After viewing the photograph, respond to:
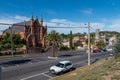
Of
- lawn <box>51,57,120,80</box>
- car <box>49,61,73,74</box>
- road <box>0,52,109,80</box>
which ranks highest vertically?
lawn <box>51,57,120,80</box>

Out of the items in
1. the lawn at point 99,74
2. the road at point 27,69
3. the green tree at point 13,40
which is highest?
the green tree at point 13,40

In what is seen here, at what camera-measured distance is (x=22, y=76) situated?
2586cm

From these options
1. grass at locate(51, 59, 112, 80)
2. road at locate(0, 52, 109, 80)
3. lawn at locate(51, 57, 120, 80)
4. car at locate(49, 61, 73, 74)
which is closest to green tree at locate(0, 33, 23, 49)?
road at locate(0, 52, 109, 80)

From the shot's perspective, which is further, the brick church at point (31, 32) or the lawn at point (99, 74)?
the brick church at point (31, 32)

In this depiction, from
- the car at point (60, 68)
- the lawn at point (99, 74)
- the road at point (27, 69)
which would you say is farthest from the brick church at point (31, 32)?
the lawn at point (99, 74)

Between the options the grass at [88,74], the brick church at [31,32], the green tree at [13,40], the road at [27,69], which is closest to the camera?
the grass at [88,74]

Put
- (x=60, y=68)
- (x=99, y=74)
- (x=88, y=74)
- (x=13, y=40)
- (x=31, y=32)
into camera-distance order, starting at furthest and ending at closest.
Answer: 1. (x=31, y=32)
2. (x=13, y=40)
3. (x=60, y=68)
4. (x=88, y=74)
5. (x=99, y=74)

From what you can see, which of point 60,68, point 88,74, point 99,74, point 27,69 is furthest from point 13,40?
point 99,74

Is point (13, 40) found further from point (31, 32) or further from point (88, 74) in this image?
point (88, 74)

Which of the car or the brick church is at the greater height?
the brick church

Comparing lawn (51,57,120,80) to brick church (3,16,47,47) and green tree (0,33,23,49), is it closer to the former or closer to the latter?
green tree (0,33,23,49)

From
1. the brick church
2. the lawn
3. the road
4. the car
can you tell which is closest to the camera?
the lawn

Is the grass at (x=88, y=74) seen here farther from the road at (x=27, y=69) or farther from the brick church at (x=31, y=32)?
the brick church at (x=31, y=32)

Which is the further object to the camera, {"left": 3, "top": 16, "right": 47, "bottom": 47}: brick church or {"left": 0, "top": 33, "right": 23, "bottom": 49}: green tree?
{"left": 3, "top": 16, "right": 47, "bottom": 47}: brick church
